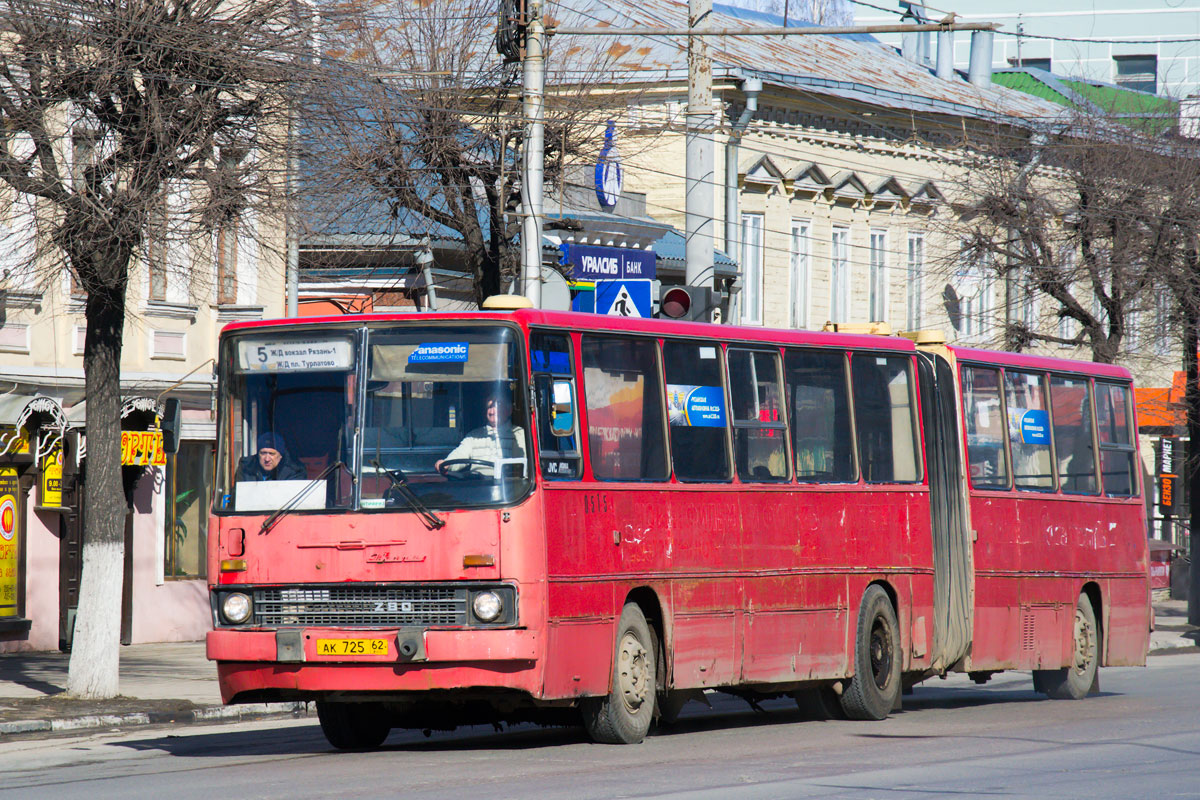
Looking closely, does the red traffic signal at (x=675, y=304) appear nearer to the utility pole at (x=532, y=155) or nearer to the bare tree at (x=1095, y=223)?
the utility pole at (x=532, y=155)

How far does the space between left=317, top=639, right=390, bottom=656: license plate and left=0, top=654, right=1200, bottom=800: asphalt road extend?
714 mm

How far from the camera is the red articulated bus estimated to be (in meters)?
11.9

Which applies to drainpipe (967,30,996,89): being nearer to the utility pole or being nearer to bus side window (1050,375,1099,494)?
bus side window (1050,375,1099,494)

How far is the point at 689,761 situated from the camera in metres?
12.0

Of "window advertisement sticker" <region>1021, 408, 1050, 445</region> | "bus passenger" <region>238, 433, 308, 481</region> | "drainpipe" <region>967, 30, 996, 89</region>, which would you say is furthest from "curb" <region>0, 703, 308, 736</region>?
"drainpipe" <region>967, 30, 996, 89</region>

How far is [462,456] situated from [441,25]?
15.1 metres

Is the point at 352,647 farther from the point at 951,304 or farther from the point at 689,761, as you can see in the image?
the point at 951,304

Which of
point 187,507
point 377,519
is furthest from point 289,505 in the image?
point 187,507

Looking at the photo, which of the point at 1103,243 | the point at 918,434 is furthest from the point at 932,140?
the point at 918,434

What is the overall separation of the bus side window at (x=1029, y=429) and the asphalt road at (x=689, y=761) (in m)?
2.34

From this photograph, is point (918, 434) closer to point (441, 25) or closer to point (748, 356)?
point (748, 356)


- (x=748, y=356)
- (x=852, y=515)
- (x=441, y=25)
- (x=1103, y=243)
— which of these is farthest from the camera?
(x=1103, y=243)

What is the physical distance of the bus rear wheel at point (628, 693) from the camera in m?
12.8

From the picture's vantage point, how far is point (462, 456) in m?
12.1
